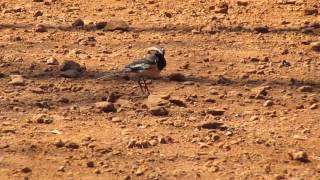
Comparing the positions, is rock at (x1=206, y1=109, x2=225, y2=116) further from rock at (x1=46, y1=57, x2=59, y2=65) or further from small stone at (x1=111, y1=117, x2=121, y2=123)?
rock at (x1=46, y1=57, x2=59, y2=65)

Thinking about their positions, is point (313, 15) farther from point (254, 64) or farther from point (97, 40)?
point (97, 40)

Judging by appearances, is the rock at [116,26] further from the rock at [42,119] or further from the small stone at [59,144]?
the small stone at [59,144]

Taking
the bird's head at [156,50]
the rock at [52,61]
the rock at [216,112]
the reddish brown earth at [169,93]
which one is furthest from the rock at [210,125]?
the rock at [52,61]

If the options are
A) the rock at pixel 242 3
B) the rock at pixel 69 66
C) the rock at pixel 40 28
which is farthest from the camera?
the rock at pixel 242 3

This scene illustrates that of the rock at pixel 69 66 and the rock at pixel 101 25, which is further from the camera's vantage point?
the rock at pixel 101 25

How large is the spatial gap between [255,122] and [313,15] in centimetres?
315

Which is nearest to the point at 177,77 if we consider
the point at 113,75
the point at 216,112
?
the point at 113,75

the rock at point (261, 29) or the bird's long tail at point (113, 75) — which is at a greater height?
the rock at point (261, 29)

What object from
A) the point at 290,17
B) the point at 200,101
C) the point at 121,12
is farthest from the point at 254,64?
the point at 121,12

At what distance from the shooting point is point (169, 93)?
6.20m

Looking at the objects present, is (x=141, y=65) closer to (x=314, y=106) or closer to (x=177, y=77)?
(x=177, y=77)

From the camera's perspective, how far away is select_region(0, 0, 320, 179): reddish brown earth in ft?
15.9

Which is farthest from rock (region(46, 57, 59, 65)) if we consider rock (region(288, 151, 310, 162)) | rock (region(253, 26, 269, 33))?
rock (region(288, 151, 310, 162))

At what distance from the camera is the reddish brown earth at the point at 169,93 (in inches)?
191
